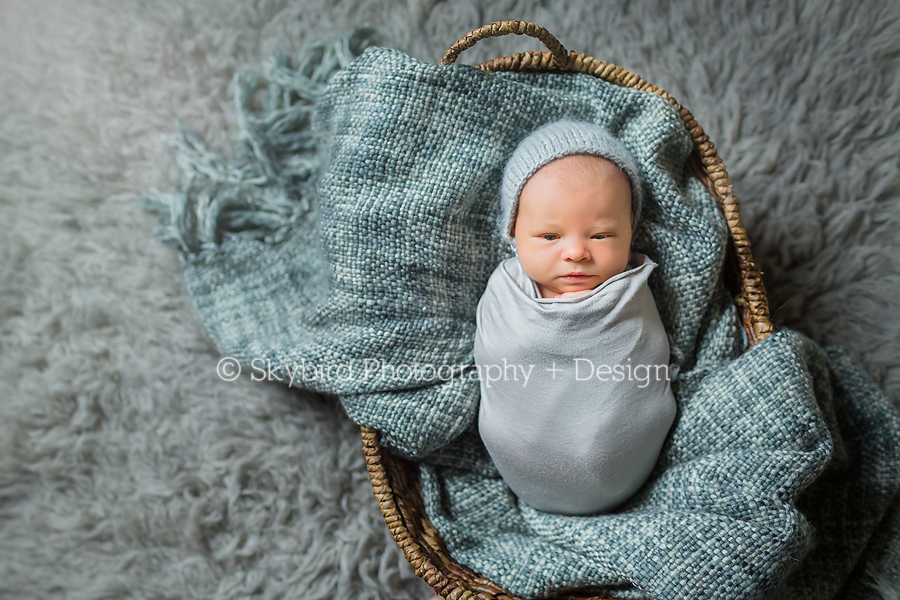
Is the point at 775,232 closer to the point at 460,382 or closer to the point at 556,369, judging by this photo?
the point at 556,369

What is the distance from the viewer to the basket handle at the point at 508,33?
3.23ft

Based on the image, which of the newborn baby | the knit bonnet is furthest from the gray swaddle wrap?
the knit bonnet

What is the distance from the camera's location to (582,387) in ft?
3.17

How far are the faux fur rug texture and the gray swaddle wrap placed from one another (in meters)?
0.36

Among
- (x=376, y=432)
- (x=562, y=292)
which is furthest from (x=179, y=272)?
(x=562, y=292)

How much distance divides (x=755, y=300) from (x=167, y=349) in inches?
41.2

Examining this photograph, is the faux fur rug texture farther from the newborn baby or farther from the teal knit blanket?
the newborn baby

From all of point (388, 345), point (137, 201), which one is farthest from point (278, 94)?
point (388, 345)

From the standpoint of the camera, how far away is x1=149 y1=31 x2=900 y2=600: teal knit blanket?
0.96m

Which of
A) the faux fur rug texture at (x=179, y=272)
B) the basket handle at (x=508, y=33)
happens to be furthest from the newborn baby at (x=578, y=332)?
the faux fur rug texture at (x=179, y=272)

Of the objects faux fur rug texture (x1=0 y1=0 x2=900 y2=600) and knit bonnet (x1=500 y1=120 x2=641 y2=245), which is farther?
faux fur rug texture (x1=0 y1=0 x2=900 y2=600)

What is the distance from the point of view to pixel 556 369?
977mm

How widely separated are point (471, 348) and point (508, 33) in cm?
49

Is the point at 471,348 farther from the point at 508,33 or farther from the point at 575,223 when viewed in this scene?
the point at 508,33
